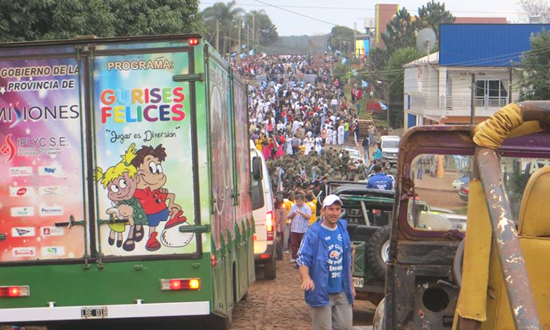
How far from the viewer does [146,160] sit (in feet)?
28.0

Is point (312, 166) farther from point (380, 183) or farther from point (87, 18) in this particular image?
point (380, 183)

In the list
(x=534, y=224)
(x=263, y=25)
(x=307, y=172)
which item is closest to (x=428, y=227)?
(x=534, y=224)

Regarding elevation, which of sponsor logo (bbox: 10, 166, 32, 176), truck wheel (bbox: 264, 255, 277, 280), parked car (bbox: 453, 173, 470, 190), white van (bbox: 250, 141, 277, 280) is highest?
parked car (bbox: 453, 173, 470, 190)

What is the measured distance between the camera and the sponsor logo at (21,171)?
859 cm

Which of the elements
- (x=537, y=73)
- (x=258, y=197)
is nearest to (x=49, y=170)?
(x=258, y=197)

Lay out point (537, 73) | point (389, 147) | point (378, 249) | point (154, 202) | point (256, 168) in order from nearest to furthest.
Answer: point (154, 202)
point (378, 249)
point (256, 168)
point (537, 73)
point (389, 147)

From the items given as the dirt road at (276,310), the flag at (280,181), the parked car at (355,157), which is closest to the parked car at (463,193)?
the dirt road at (276,310)

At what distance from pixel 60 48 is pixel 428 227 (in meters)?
4.26

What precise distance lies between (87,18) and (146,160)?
28.0 ft

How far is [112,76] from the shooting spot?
862 centimetres

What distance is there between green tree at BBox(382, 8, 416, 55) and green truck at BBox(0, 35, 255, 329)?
281 feet

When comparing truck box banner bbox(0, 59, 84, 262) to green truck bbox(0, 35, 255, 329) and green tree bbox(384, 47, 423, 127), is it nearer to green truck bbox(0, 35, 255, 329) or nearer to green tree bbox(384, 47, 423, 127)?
green truck bbox(0, 35, 255, 329)

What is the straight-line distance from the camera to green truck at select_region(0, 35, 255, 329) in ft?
27.9

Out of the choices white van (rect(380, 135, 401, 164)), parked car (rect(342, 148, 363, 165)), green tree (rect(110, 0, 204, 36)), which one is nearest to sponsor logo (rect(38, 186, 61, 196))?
green tree (rect(110, 0, 204, 36))
